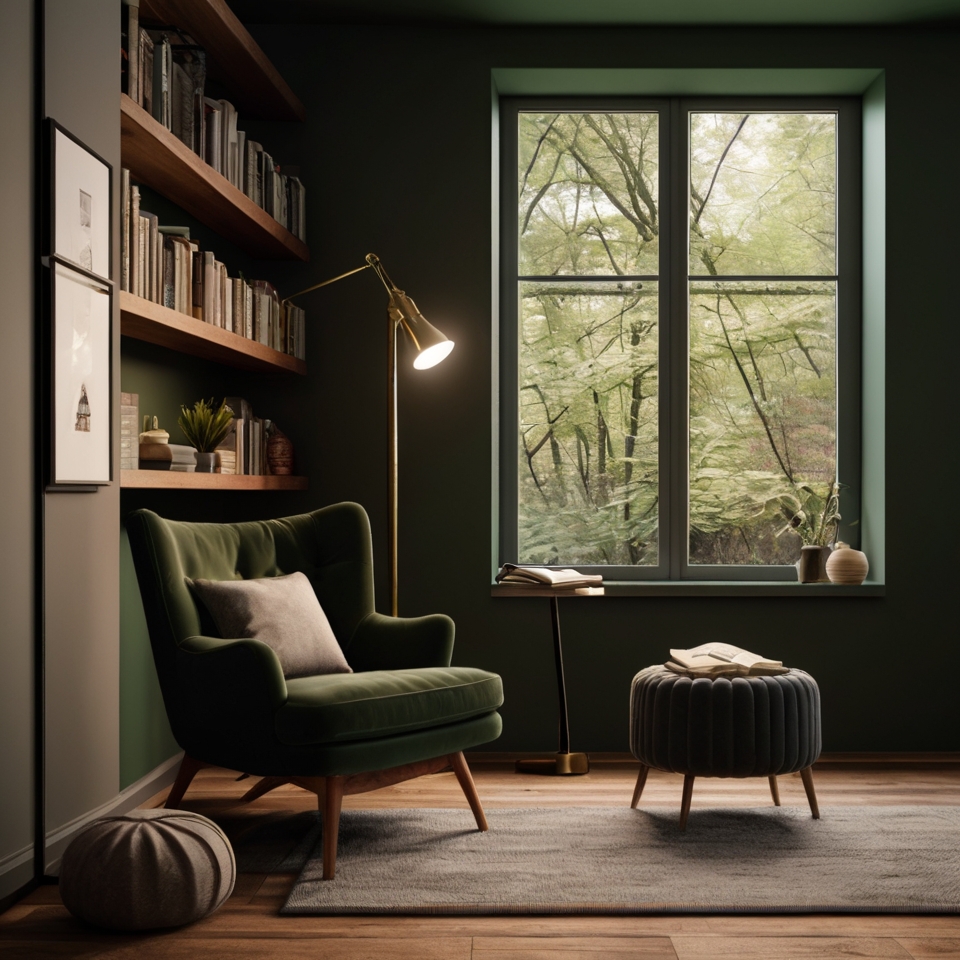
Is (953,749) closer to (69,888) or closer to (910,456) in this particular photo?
(910,456)

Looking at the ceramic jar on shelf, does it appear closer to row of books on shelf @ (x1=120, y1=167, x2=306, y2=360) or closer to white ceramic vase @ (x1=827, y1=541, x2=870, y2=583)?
white ceramic vase @ (x1=827, y1=541, x2=870, y2=583)

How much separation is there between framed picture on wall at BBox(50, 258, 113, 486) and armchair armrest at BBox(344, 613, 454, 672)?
105 cm

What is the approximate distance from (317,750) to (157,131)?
1935 mm

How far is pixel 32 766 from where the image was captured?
101 inches

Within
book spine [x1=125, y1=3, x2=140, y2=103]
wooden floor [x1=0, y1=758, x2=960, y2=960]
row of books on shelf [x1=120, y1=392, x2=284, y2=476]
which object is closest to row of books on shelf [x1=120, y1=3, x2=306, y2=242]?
book spine [x1=125, y1=3, x2=140, y2=103]

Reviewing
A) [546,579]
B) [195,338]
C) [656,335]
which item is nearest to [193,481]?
[195,338]

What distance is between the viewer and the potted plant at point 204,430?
3.56 meters

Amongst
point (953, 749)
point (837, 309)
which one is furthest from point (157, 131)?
point (953, 749)

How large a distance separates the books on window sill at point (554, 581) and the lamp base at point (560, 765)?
0.66m

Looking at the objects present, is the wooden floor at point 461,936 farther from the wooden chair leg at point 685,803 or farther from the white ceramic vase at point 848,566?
the white ceramic vase at point 848,566

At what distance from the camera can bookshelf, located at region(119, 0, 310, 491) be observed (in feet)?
10.1

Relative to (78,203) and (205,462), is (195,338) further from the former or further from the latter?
(78,203)

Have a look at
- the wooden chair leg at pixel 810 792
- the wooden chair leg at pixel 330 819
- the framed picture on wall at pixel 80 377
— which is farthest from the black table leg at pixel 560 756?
the framed picture on wall at pixel 80 377

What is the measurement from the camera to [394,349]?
12.7ft
